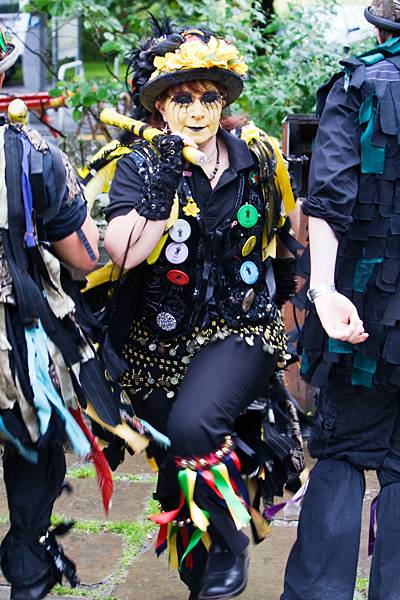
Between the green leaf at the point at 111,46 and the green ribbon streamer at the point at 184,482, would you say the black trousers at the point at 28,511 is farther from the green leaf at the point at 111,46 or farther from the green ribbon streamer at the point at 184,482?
the green leaf at the point at 111,46

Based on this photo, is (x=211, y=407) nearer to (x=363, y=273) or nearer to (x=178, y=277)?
(x=178, y=277)

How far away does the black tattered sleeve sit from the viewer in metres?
2.76

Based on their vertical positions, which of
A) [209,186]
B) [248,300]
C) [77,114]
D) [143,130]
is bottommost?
[77,114]

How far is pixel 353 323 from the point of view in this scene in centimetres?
271

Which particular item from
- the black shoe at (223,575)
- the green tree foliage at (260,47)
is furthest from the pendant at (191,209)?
the green tree foliage at (260,47)

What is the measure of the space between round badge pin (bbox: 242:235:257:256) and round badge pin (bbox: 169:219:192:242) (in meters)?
0.19

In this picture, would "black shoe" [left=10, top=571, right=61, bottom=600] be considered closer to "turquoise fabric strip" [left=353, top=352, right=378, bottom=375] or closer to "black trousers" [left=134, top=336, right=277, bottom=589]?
"black trousers" [left=134, top=336, right=277, bottom=589]

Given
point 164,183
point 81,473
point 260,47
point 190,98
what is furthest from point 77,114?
point 164,183

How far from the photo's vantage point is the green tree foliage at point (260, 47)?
543cm

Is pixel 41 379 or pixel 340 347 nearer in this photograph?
pixel 41 379

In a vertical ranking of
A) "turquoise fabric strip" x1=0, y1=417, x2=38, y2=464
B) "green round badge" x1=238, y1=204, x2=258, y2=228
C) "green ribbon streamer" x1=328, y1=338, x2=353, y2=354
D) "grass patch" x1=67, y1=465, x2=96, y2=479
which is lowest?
"grass patch" x1=67, y1=465, x2=96, y2=479

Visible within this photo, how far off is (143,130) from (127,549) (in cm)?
156

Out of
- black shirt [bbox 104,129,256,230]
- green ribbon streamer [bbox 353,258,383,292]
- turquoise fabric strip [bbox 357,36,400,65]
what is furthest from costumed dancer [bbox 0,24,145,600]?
turquoise fabric strip [bbox 357,36,400,65]

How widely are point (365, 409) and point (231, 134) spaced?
1.00 metres
